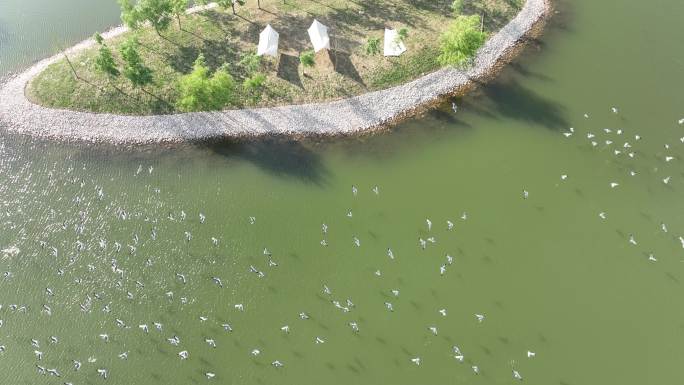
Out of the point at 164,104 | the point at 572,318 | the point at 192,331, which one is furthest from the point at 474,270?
the point at 164,104

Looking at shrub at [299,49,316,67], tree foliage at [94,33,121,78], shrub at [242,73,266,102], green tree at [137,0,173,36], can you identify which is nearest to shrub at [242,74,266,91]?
shrub at [242,73,266,102]

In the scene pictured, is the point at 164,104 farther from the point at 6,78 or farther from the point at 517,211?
the point at 517,211

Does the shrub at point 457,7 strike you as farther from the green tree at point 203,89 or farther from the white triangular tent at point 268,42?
the green tree at point 203,89

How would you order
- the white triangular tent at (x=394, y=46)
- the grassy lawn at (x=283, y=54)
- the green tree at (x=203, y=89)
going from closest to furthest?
the green tree at (x=203, y=89), the grassy lawn at (x=283, y=54), the white triangular tent at (x=394, y=46)

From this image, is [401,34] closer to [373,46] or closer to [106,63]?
[373,46]

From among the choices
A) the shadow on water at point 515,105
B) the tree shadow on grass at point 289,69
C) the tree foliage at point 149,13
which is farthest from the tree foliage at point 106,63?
the shadow on water at point 515,105

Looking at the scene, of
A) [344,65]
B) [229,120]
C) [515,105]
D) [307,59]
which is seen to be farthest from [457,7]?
[229,120]

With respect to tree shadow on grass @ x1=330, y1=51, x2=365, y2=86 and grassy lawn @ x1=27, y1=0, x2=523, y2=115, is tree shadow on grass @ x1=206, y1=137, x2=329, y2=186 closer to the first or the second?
grassy lawn @ x1=27, y1=0, x2=523, y2=115
